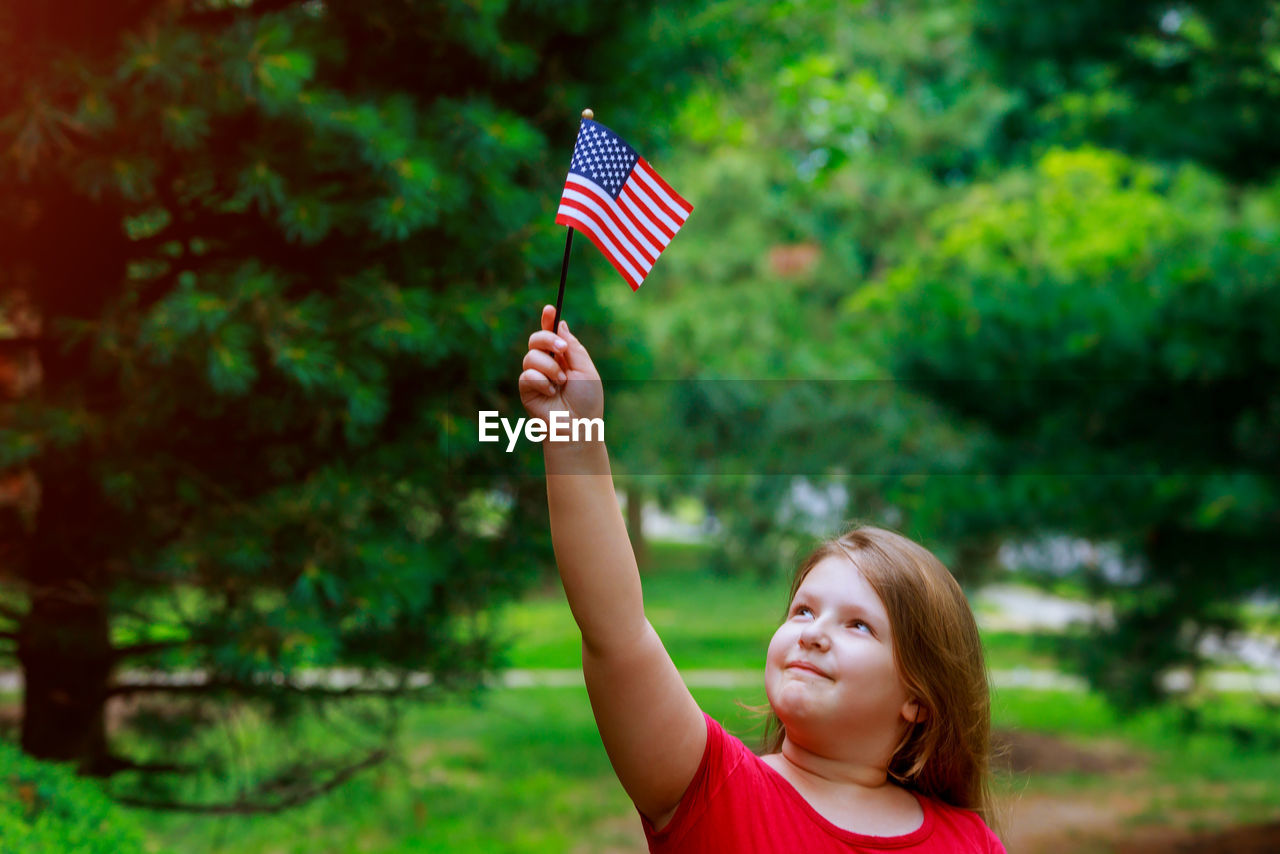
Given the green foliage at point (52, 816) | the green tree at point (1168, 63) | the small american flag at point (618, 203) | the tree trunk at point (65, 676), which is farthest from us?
the green tree at point (1168, 63)

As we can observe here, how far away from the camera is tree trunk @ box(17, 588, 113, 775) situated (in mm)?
3229

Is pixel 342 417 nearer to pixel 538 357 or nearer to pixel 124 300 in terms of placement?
pixel 124 300

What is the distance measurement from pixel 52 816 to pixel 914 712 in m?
1.66

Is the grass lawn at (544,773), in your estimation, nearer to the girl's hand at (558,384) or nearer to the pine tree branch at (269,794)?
the pine tree branch at (269,794)

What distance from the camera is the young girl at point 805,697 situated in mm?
1349

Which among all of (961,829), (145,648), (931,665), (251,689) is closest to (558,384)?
(931,665)

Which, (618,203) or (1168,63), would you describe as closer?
(618,203)

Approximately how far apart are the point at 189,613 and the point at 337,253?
1227mm

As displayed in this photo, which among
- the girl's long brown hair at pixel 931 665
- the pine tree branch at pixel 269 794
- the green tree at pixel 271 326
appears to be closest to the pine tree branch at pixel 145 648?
the green tree at pixel 271 326

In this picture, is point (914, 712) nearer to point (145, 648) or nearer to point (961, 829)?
point (961, 829)

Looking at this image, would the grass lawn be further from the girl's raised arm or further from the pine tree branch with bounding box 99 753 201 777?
the girl's raised arm

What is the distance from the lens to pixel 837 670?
1.51 meters

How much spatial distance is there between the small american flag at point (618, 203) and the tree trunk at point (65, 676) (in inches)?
89.5

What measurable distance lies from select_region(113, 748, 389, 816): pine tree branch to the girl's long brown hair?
85.6 inches
